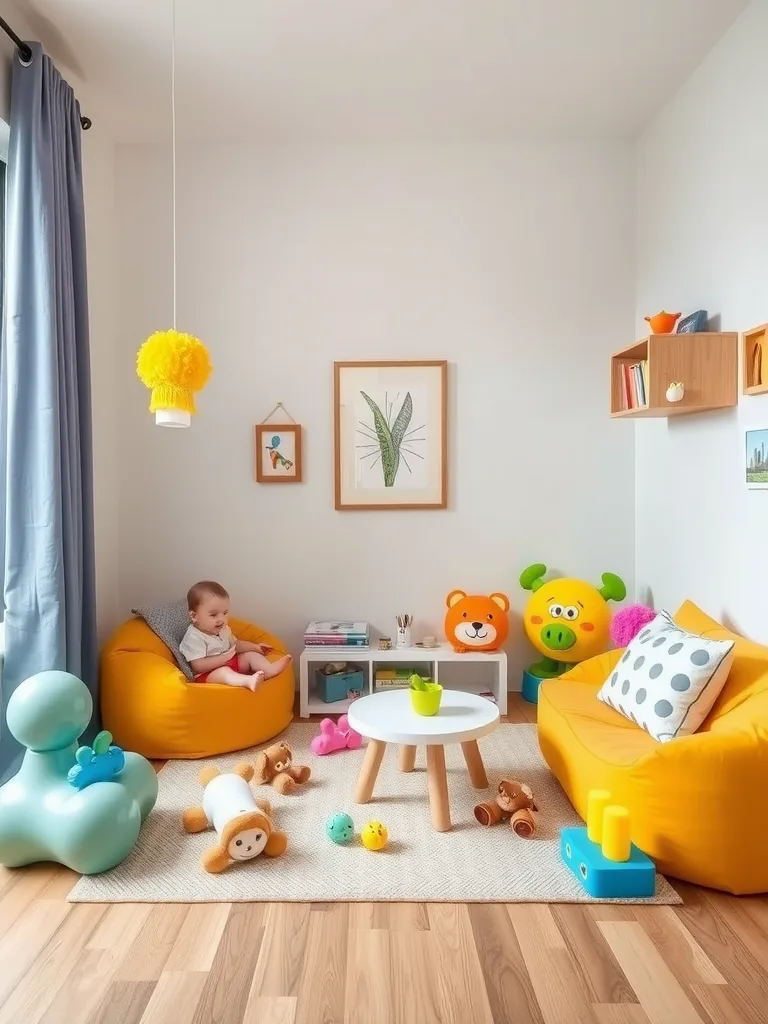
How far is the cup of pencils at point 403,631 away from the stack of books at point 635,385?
1415 millimetres

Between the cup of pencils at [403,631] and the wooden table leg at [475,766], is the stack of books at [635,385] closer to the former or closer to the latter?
the cup of pencils at [403,631]

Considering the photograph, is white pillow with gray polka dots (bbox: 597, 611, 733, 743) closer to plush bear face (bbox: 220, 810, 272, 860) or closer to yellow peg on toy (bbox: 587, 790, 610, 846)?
yellow peg on toy (bbox: 587, 790, 610, 846)

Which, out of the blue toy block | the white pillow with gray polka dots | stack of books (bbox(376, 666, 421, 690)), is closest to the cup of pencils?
stack of books (bbox(376, 666, 421, 690))

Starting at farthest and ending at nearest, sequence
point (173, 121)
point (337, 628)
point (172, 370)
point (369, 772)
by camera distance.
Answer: point (337, 628) < point (173, 121) < point (369, 772) < point (172, 370)

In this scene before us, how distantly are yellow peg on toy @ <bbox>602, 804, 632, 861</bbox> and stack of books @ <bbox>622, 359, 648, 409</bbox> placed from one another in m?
1.64

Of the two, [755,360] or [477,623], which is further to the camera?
[477,623]

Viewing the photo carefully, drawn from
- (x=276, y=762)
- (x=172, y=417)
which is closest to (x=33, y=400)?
(x=172, y=417)

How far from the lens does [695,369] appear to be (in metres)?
2.93

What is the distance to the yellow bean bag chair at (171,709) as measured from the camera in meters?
3.12

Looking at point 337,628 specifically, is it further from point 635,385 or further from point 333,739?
point 635,385

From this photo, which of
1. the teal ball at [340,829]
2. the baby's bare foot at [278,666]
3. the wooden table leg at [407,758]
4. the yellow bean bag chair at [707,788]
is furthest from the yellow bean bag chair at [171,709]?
the yellow bean bag chair at [707,788]

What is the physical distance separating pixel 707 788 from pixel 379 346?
8.47 feet

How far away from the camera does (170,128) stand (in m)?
3.72

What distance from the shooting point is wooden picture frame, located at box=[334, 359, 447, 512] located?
3.93m
